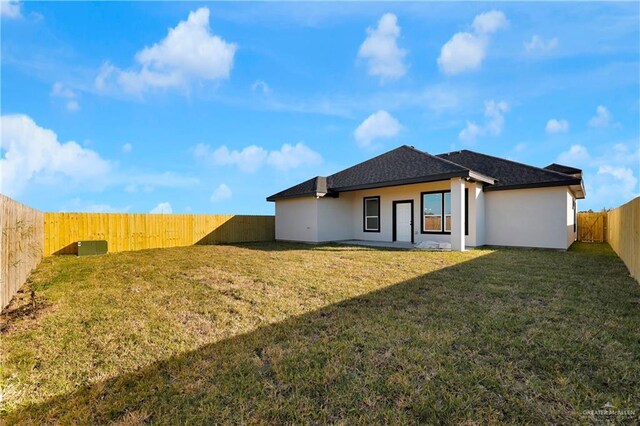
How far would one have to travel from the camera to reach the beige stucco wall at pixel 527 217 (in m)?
11.1

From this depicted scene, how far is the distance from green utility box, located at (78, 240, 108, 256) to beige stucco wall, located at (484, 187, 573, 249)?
15.7m

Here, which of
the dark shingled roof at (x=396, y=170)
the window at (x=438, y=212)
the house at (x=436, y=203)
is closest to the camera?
the house at (x=436, y=203)

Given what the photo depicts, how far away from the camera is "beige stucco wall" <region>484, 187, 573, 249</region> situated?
11117 mm

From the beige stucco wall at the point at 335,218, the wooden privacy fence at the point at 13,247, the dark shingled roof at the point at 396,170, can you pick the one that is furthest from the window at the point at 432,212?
the wooden privacy fence at the point at 13,247

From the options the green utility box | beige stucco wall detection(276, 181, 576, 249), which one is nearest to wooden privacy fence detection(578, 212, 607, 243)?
beige stucco wall detection(276, 181, 576, 249)

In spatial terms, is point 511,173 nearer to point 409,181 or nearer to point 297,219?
point 409,181

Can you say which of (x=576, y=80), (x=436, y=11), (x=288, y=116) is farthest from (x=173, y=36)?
(x=576, y=80)

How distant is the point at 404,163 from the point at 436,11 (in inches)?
257

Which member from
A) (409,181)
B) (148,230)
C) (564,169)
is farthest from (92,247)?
(564,169)

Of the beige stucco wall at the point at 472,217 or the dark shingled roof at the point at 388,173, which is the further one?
the dark shingled roof at the point at 388,173

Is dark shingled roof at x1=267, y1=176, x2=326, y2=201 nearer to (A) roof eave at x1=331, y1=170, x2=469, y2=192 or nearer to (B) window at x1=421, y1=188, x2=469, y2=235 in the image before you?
(A) roof eave at x1=331, y1=170, x2=469, y2=192

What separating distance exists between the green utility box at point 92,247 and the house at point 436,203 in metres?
8.03

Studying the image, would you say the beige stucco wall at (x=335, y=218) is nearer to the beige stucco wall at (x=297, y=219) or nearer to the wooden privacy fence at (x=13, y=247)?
the beige stucco wall at (x=297, y=219)

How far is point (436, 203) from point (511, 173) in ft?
10.7
